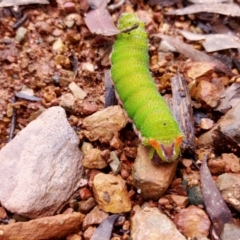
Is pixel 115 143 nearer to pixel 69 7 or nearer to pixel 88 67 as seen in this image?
pixel 88 67

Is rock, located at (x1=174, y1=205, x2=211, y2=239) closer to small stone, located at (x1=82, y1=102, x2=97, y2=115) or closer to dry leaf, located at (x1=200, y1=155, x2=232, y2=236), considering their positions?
dry leaf, located at (x1=200, y1=155, x2=232, y2=236)

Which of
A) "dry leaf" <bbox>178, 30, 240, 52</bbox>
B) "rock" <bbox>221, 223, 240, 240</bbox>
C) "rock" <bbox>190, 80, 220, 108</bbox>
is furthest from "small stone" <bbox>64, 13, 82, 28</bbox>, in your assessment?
"rock" <bbox>221, 223, 240, 240</bbox>

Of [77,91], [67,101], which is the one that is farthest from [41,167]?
[77,91]

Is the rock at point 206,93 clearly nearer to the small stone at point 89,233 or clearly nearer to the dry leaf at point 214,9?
the dry leaf at point 214,9

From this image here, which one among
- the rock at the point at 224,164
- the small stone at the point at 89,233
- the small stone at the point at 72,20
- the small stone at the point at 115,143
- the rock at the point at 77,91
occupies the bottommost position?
the small stone at the point at 89,233

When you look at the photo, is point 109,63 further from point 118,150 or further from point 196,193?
point 196,193

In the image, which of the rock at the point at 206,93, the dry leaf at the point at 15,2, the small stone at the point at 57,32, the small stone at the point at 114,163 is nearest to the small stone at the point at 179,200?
the small stone at the point at 114,163

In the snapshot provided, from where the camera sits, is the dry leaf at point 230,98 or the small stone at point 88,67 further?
the small stone at point 88,67
